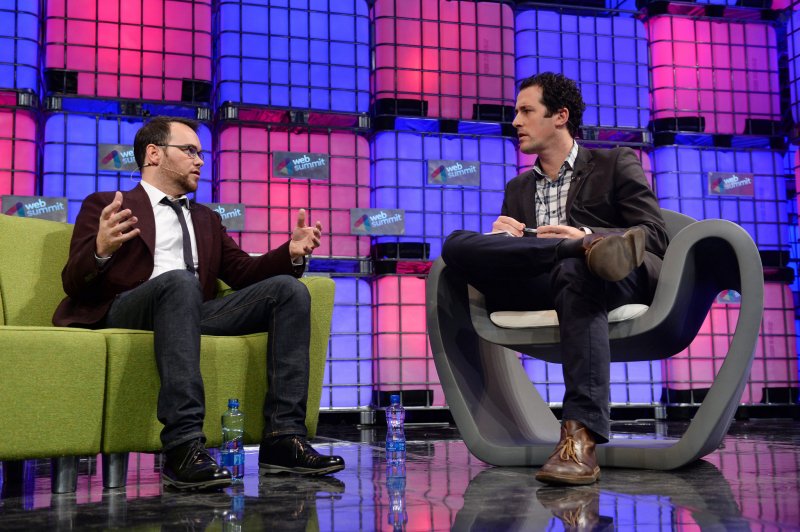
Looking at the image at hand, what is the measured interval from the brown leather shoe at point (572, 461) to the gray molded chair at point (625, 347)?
369 mm

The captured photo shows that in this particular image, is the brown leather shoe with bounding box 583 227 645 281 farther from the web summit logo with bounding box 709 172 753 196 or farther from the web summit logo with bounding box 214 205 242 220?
the web summit logo with bounding box 709 172 753 196

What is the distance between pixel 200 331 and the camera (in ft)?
7.45

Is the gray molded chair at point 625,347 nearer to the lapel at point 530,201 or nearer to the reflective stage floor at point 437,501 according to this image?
the reflective stage floor at point 437,501

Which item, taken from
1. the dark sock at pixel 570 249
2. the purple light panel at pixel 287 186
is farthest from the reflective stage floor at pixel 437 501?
the purple light panel at pixel 287 186

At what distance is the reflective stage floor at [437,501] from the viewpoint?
5.29ft

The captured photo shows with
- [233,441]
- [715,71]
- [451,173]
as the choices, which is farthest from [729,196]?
[233,441]

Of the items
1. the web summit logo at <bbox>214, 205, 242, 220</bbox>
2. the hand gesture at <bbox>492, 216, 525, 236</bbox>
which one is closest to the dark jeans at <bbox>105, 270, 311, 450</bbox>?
the hand gesture at <bbox>492, 216, 525, 236</bbox>

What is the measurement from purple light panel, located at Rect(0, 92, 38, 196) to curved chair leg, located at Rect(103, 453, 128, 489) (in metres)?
1.97

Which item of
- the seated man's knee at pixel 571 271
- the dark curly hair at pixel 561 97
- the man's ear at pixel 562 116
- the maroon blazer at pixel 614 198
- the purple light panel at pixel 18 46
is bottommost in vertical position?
the seated man's knee at pixel 571 271

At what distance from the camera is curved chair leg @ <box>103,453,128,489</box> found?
2207 millimetres

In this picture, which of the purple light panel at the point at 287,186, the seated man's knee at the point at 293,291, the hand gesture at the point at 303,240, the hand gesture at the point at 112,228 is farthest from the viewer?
the purple light panel at the point at 287,186

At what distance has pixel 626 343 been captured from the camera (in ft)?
7.99

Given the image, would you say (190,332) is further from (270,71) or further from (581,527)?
(270,71)

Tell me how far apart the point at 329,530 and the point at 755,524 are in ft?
2.43
